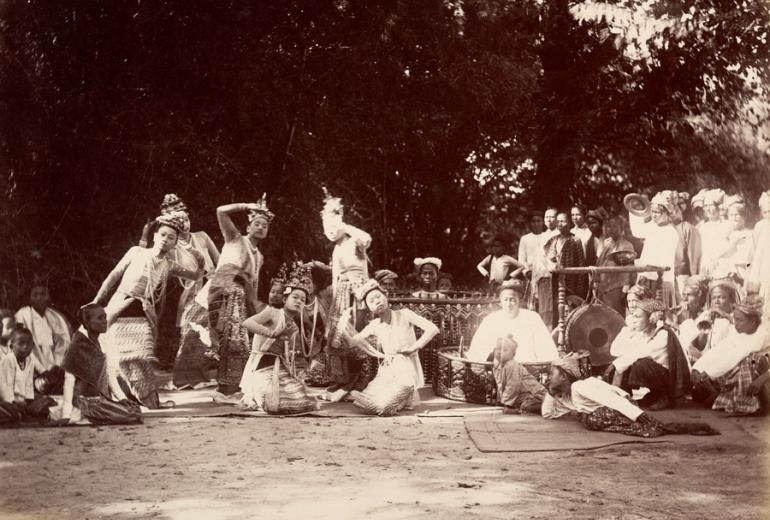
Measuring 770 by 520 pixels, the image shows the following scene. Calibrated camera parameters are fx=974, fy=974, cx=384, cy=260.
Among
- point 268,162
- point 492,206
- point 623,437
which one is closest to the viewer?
point 623,437

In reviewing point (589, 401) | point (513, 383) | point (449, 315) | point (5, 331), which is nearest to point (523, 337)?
point (513, 383)

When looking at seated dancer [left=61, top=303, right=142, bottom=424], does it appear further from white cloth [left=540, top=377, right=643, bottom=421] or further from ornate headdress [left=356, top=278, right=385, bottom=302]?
white cloth [left=540, top=377, right=643, bottom=421]

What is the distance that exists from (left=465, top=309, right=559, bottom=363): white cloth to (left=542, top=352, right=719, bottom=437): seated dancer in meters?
0.61

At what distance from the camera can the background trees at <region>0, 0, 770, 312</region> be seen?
30.8 ft

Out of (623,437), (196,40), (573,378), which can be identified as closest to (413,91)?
(196,40)

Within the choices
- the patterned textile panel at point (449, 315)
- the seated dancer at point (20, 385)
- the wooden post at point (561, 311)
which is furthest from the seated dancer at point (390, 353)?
the seated dancer at point (20, 385)

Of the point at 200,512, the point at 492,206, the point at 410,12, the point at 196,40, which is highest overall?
the point at 410,12

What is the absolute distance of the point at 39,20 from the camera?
8.84 meters

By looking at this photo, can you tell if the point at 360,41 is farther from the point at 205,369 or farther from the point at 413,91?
the point at 205,369

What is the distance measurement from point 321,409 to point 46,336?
237 cm

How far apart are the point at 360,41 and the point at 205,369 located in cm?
502

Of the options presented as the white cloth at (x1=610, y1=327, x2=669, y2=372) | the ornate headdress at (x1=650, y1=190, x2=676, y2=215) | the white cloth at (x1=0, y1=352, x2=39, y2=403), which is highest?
the ornate headdress at (x1=650, y1=190, x2=676, y2=215)

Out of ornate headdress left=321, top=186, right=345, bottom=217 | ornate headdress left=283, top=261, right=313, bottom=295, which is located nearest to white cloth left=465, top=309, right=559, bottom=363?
ornate headdress left=283, top=261, right=313, bottom=295

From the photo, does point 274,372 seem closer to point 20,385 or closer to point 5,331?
point 20,385
